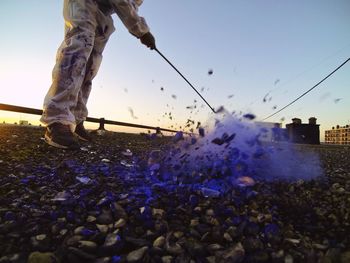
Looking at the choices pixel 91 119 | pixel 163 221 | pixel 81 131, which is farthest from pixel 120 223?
pixel 91 119

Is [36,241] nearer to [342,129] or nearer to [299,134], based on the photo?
[299,134]

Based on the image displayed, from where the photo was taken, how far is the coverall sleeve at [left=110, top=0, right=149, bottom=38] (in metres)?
3.41

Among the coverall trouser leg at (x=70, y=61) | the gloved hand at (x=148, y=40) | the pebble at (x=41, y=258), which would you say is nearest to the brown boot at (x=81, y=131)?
the coverall trouser leg at (x=70, y=61)

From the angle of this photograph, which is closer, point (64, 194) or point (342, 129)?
point (64, 194)

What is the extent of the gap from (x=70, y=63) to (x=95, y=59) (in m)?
0.88

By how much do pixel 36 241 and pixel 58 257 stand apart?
18 centimetres

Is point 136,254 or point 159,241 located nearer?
point 136,254

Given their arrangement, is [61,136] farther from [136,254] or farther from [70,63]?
[136,254]

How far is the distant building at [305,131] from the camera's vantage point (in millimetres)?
27578

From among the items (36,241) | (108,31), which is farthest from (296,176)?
(108,31)

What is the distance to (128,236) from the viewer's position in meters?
1.21

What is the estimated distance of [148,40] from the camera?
12.9 feet

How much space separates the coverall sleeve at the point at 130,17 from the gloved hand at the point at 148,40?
0.09 metres

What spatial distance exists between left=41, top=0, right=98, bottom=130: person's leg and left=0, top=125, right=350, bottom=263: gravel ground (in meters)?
1.09
